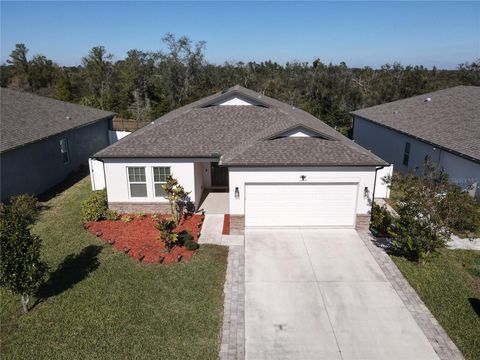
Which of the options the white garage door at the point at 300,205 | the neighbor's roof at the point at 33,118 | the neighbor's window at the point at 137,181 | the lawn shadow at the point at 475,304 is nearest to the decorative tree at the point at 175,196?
the neighbor's window at the point at 137,181

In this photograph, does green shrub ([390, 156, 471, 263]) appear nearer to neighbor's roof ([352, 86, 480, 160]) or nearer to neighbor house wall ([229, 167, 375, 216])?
neighbor house wall ([229, 167, 375, 216])

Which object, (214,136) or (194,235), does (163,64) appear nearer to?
(214,136)

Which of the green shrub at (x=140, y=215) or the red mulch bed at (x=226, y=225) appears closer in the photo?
the red mulch bed at (x=226, y=225)

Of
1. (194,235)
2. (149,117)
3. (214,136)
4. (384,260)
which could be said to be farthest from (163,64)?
(384,260)

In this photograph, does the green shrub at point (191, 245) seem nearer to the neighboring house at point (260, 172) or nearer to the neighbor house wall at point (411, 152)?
the neighboring house at point (260, 172)

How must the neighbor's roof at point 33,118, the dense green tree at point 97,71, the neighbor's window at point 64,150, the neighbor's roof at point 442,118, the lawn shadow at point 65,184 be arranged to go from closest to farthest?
the neighbor's roof at point 33,118, the neighbor's roof at point 442,118, the lawn shadow at point 65,184, the neighbor's window at point 64,150, the dense green tree at point 97,71

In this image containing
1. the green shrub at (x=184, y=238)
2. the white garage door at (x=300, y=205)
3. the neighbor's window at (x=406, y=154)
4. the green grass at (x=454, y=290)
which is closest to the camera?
the green grass at (x=454, y=290)
